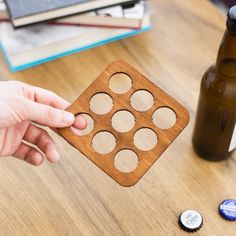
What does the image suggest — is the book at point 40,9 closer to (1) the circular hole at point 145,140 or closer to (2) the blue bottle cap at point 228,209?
(1) the circular hole at point 145,140

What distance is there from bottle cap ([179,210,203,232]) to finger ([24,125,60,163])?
0.79ft

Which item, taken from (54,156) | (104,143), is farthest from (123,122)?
(54,156)

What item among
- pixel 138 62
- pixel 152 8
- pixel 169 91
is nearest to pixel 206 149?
pixel 169 91

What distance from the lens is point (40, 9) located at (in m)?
0.95

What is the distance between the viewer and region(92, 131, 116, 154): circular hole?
0.84m

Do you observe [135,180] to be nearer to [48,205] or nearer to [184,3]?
[48,205]

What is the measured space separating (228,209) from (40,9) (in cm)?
55

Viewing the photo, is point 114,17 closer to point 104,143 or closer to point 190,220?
point 104,143

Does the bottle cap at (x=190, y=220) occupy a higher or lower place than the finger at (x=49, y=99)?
lower

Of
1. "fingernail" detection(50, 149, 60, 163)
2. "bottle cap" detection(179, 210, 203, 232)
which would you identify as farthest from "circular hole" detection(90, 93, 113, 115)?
"bottle cap" detection(179, 210, 203, 232)

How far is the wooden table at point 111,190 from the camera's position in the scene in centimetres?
76

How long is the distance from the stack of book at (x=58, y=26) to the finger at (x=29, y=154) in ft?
0.75

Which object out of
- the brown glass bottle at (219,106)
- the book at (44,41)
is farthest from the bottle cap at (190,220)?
the book at (44,41)

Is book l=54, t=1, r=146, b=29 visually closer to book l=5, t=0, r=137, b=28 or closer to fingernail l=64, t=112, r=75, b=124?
book l=5, t=0, r=137, b=28
